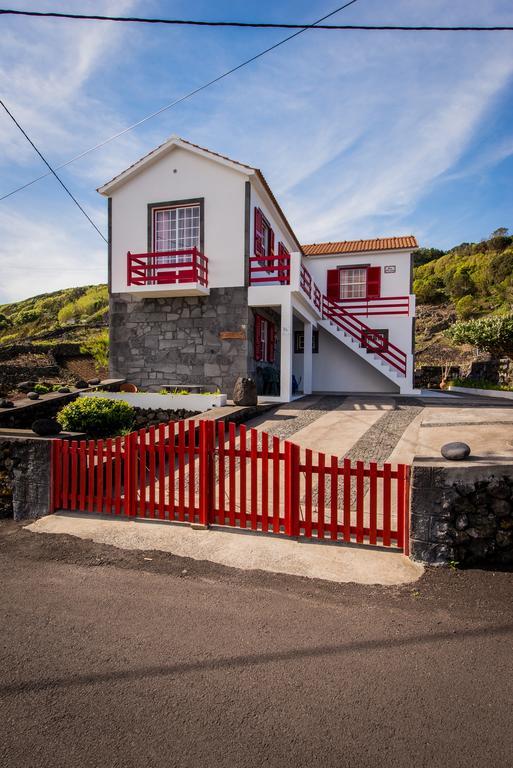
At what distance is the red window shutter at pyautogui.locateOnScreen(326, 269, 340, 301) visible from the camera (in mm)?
21202

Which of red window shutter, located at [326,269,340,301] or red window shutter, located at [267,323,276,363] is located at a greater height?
red window shutter, located at [326,269,340,301]

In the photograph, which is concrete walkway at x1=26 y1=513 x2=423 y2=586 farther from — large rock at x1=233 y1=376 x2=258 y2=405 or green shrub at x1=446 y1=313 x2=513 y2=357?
green shrub at x1=446 y1=313 x2=513 y2=357

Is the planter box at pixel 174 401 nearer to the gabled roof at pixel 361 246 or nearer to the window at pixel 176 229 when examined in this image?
the window at pixel 176 229

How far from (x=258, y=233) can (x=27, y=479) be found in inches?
460

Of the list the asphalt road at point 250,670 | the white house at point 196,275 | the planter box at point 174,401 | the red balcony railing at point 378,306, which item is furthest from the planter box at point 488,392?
the asphalt road at point 250,670

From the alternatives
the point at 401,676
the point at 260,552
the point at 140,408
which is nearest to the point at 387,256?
the point at 140,408

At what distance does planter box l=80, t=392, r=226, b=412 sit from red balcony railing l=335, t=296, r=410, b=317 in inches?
442

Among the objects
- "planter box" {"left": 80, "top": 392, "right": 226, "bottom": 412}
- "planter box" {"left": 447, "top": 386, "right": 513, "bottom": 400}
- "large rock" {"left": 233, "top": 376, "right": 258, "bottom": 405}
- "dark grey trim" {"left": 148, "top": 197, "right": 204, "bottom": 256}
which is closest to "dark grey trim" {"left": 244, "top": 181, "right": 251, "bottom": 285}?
"dark grey trim" {"left": 148, "top": 197, "right": 204, "bottom": 256}

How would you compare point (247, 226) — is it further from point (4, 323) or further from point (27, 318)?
point (27, 318)

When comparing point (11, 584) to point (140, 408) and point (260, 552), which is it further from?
point (140, 408)

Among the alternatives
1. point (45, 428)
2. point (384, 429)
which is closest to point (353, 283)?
point (384, 429)

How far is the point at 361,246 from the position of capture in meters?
21.2

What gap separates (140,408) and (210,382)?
259 centimetres

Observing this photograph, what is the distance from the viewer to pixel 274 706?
2.39 m
